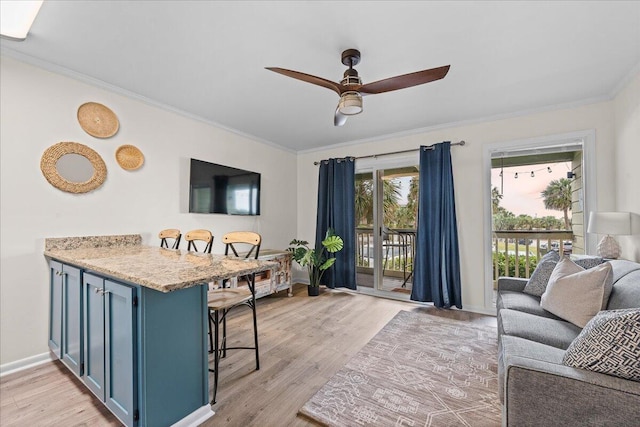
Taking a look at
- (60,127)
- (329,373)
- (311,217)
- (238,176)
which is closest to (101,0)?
(60,127)

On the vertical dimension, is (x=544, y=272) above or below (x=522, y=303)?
above

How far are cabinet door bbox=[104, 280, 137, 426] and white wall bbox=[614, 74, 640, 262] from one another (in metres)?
3.61

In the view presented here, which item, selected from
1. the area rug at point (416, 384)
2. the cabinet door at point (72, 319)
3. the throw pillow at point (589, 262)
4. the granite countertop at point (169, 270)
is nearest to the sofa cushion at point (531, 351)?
the area rug at point (416, 384)

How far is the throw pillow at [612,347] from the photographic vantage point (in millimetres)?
960

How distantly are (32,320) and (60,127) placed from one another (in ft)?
5.27

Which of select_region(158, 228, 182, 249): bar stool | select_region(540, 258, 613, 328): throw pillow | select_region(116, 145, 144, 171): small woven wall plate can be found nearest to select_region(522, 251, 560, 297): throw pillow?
select_region(540, 258, 613, 328): throw pillow

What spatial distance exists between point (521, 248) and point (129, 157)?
490 cm

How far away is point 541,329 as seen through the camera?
170 centimetres

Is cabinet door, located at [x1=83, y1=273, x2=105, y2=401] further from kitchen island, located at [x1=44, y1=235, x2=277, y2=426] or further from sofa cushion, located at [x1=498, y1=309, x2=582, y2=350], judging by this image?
sofa cushion, located at [x1=498, y1=309, x2=582, y2=350]

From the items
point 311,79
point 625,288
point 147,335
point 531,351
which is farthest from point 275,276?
point 625,288

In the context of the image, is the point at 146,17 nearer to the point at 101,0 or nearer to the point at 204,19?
the point at 101,0

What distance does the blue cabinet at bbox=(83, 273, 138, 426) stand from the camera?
135cm

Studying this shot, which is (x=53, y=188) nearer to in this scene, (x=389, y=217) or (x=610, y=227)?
(x=389, y=217)

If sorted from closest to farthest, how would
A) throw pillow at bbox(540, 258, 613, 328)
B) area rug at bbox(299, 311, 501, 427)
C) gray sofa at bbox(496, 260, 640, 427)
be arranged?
gray sofa at bbox(496, 260, 640, 427) → area rug at bbox(299, 311, 501, 427) → throw pillow at bbox(540, 258, 613, 328)
